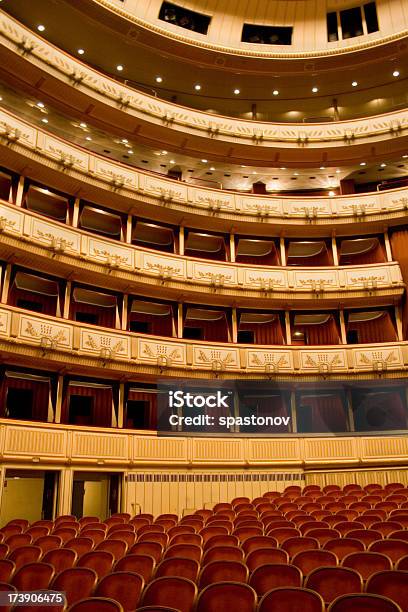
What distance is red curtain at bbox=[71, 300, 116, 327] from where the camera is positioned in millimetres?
12791

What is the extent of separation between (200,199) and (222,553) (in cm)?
1107

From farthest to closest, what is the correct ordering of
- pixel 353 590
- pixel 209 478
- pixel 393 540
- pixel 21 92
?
pixel 21 92, pixel 209 478, pixel 393 540, pixel 353 590

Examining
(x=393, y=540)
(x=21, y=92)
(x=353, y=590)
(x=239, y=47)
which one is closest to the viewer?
(x=353, y=590)

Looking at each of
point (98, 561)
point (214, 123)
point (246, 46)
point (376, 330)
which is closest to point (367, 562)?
point (98, 561)

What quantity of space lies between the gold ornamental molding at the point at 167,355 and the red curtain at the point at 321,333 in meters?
1.56

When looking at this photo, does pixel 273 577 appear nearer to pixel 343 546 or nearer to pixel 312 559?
pixel 312 559

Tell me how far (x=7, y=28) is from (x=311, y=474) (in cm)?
1171

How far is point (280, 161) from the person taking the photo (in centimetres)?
1567

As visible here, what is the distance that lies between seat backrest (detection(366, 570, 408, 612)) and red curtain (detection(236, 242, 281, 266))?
1218cm

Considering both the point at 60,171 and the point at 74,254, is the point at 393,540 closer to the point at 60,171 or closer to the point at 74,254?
the point at 74,254

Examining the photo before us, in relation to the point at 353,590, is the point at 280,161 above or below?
above

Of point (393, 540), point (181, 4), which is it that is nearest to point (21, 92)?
point (181, 4)

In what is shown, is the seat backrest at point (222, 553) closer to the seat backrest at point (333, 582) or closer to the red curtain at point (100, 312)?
the seat backrest at point (333, 582)

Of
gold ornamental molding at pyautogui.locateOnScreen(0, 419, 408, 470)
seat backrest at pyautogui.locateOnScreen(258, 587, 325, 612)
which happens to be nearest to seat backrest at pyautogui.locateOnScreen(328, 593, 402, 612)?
seat backrest at pyautogui.locateOnScreen(258, 587, 325, 612)
